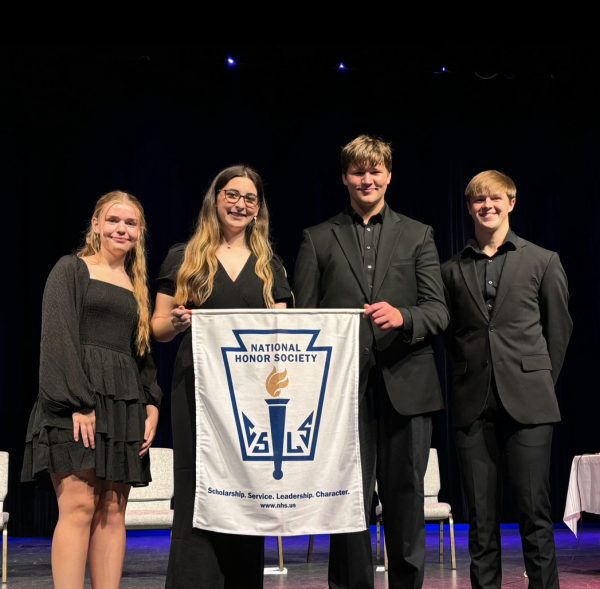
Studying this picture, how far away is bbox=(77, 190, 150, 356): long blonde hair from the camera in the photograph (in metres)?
3.55

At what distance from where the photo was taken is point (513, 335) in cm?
374

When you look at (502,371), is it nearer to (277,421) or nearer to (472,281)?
(472,281)

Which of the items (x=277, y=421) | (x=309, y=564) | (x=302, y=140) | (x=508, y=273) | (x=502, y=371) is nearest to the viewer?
(x=277, y=421)

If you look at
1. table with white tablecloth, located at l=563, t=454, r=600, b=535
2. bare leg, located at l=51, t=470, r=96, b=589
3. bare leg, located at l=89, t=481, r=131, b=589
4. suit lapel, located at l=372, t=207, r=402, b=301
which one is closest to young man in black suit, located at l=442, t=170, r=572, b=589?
suit lapel, located at l=372, t=207, r=402, b=301

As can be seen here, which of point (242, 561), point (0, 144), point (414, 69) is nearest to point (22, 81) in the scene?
point (0, 144)

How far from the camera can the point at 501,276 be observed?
150 inches

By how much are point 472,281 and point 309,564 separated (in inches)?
138

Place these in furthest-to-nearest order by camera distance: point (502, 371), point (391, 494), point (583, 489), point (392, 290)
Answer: point (583, 489) < point (502, 371) < point (392, 290) < point (391, 494)

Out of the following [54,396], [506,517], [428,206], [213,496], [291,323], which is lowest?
[506,517]

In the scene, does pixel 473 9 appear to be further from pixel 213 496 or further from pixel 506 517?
pixel 213 496

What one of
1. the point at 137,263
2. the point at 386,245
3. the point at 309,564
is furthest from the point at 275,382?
the point at 309,564

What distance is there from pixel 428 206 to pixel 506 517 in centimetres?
340

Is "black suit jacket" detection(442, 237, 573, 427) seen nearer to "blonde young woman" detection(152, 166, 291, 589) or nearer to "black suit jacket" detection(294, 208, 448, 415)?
"black suit jacket" detection(294, 208, 448, 415)

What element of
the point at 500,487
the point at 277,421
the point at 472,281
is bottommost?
the point at 500,487
